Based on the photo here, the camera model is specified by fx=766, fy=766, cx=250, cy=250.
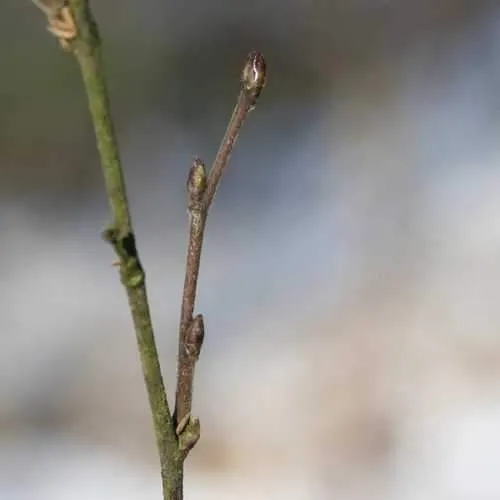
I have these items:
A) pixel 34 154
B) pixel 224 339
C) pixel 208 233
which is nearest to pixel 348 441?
pixel 224 339

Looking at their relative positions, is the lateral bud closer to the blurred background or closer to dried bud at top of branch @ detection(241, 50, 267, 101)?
dried bud at top of branch @ detection(241, 50, 267, 101)

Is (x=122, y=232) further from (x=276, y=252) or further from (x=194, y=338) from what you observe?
(x=276, y=252)

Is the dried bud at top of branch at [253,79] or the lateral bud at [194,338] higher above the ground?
the dried bud at top of branch at [253,79]

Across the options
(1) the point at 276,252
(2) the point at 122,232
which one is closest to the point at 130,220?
(2) the point at 122,232

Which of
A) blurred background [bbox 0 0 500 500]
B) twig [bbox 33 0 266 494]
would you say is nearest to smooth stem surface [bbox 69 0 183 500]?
twig [bbox 33 0 266 494]

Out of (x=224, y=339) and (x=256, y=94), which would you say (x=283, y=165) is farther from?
(x=256, y=94)

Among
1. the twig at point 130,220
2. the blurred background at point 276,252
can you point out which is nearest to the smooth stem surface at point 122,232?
the twig at point 130,220

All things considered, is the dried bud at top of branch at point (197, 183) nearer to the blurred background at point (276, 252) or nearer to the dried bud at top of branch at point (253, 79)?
Answer: the dried bud at top of branch at point (253, 79)
